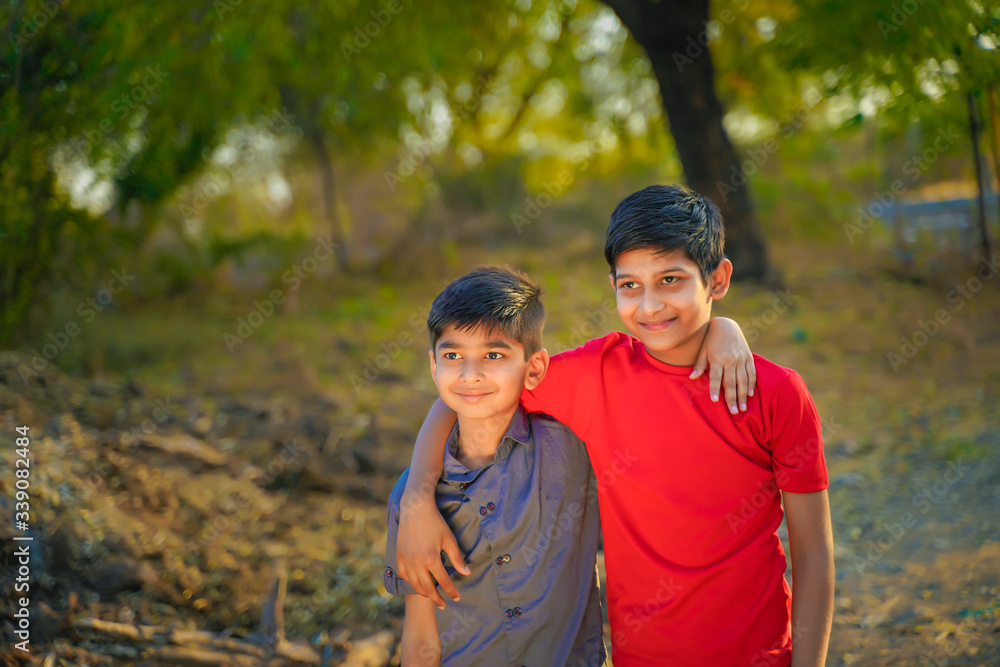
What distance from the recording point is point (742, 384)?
1.59 m

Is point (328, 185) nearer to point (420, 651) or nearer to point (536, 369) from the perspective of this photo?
point (536, 369)

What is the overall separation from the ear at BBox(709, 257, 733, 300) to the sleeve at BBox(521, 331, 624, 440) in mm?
279

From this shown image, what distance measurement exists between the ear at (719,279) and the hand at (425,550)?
934mm

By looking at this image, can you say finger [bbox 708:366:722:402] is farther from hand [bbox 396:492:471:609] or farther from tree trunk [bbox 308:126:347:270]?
tree trunk [bbox 308:126:347:270]

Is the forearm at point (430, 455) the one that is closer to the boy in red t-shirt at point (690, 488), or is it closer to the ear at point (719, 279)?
the boy in red t-shirt at point (690, 488)

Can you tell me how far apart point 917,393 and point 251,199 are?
70.8 ft

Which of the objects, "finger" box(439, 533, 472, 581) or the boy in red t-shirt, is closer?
the boy in red t-shirt

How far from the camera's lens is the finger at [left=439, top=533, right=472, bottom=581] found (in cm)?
169

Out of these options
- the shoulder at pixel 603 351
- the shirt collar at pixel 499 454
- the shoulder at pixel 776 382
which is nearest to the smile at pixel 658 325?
the shoulder at pixel 603 351

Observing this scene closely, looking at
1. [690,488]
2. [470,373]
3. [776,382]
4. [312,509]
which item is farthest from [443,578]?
[312,509]

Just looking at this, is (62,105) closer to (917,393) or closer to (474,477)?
(474,477)

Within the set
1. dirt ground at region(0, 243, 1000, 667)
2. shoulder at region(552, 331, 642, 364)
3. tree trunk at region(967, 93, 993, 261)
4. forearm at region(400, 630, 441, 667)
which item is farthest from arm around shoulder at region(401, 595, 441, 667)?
tree trunk at region(967, 93, 993, 261)

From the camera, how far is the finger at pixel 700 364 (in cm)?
167

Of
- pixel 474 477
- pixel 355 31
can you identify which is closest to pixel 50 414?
pixel 474 477
